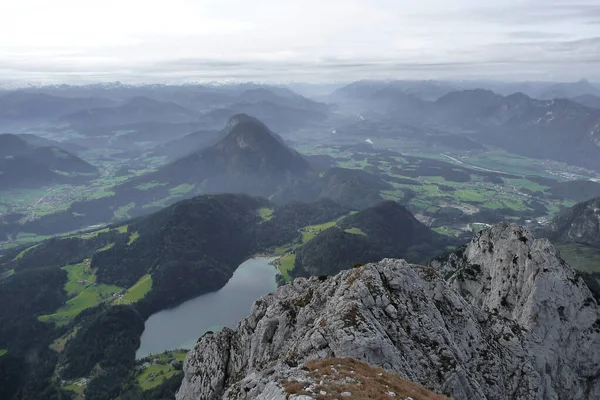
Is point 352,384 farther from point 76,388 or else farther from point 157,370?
point 76,388

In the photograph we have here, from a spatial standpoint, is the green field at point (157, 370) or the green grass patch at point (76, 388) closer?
the green field at point (157, 370)

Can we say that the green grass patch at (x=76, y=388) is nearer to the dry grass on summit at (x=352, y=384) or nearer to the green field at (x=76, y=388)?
the green field at (x=76, y=388)

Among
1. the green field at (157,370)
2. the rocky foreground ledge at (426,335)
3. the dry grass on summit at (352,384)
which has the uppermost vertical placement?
the dry grass on summit at (352,384)

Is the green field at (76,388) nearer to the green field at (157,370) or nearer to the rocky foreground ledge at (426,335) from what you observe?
the green field at (157,370)

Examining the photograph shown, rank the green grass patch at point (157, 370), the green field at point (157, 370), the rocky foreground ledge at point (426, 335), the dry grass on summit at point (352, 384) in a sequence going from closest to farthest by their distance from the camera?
the dry grass on summit at point (352, 384) < the rocky foreground ledge at point (426, 335) < the green grass patch at point (157, 370) < the green field at point (157, 370)

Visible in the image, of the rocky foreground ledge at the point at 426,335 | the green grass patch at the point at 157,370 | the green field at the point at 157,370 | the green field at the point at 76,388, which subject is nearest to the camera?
the rocky foreground ledge at the point at 426,335

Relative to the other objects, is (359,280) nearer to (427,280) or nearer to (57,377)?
(427,280)

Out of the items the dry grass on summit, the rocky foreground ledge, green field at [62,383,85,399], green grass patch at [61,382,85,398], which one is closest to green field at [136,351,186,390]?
green field at [62,383,85,399]

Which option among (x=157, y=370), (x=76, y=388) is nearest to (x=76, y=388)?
(x=76, y=388)

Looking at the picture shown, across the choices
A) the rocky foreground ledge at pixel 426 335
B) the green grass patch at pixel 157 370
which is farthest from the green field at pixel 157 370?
the rocky foreground ledge at pixel 426 335

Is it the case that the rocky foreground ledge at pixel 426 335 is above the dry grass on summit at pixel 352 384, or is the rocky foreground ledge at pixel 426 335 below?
below

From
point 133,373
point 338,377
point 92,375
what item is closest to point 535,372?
point 338,377
